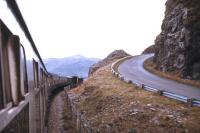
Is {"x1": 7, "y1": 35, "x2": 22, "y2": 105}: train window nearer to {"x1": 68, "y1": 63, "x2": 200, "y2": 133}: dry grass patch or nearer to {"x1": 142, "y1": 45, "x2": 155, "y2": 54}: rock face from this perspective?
{"x1": 68, "y1": 63, "x2": 200, "y2": 133}: dry grass patch

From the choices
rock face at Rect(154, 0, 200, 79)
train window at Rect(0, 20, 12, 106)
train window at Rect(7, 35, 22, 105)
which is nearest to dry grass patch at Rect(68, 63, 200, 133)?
rock face at Rect(154, 0, 200, 79)

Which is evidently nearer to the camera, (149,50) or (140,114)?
(140,114)

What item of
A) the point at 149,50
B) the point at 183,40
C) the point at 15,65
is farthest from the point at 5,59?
the point at 149,50

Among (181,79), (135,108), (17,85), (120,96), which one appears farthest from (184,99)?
(17,85)

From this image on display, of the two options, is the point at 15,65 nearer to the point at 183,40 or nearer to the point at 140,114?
the point at 140,114

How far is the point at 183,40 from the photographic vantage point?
Answer: 37719mm

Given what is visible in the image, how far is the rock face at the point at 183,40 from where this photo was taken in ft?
119

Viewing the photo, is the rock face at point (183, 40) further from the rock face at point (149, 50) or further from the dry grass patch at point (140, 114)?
the rock face at point (149, 50)

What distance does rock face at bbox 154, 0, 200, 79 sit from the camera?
36.3m

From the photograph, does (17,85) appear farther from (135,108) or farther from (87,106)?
(87,106)

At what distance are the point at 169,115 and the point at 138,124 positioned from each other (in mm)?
1815

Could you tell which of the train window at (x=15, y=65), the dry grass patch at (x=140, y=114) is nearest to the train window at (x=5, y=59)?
the train window at (x=15, y=65)

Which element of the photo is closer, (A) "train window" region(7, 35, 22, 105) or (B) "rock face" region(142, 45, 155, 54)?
(A) "train window" region(7, 35, 22, 105)

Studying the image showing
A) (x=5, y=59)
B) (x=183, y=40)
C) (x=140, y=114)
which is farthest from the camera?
(x=183, y=40)
